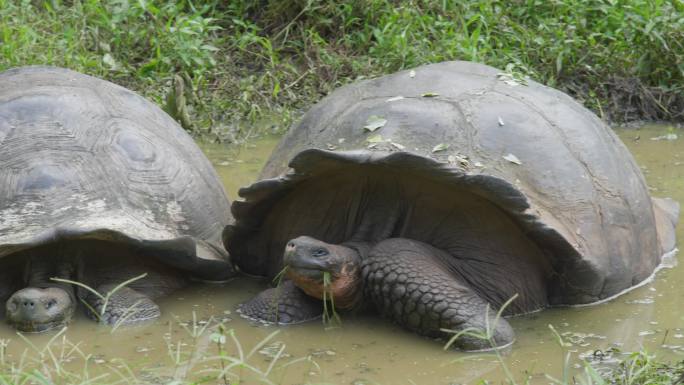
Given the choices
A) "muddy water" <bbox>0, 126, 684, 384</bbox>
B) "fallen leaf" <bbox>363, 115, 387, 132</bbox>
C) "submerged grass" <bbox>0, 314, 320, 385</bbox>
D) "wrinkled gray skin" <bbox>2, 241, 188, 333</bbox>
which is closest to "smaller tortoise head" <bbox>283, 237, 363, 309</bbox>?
"muddy water" <bbox>0, 126, 684, 384</bbox>

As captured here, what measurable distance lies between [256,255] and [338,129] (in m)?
0.66

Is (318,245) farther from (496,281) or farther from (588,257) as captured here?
(588,257)

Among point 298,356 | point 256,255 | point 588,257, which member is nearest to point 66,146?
point 256,255

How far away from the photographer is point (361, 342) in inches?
160

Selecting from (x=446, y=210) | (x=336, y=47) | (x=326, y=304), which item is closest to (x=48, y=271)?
(x=326, y=304)

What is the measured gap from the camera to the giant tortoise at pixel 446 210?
405cm

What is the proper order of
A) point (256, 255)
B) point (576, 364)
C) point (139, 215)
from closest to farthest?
1. point (576, 364)
2. point (139, 215)
3. point (256, 255)

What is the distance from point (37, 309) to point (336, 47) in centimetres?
403

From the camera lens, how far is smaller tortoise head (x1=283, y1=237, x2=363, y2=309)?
407 cm

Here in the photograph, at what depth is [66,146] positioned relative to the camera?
14.7ft

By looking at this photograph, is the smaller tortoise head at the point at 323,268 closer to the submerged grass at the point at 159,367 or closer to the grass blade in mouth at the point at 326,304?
the grass blade in mouth at the point at 326,304

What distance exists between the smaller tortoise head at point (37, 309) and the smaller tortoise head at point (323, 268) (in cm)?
80

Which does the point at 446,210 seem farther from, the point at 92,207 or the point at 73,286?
the point at 73,286

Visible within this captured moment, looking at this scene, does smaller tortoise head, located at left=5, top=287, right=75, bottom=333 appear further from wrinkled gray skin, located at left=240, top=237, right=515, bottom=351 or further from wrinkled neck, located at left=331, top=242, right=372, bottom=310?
wrinkled neck, located at left=331, top=242, right=372, bottom=310
